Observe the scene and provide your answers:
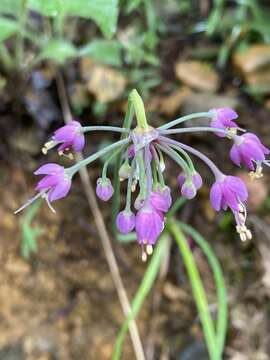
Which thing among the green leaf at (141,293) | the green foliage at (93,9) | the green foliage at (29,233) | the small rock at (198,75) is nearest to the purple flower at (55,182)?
the green foliage at (93,9)

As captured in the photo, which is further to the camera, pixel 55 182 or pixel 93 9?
pixel 93 9

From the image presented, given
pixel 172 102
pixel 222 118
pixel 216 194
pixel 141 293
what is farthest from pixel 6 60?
pixel 216 194

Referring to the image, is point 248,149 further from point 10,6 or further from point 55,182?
point 10,6

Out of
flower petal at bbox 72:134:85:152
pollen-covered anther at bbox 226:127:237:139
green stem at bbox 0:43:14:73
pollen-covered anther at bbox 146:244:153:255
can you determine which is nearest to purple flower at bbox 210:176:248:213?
pollen-covered anther at bbox 226:127:237:139

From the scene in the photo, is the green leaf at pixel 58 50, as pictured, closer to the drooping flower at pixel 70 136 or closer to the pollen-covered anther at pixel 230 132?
the drooping flower at pixel 70 136

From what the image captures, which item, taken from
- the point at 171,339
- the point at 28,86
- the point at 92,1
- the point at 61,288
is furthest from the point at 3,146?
the point at 171,339
